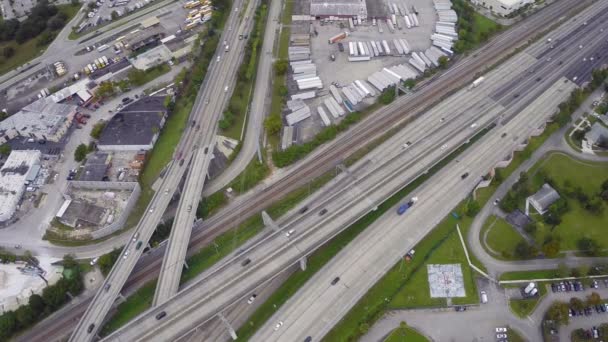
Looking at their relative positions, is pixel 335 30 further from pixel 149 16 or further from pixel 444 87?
pixel 149 16

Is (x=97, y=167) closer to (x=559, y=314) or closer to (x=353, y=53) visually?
(x=353, y=53)

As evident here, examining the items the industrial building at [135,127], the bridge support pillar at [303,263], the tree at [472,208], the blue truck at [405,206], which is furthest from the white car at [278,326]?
the industrial building at [135,127]

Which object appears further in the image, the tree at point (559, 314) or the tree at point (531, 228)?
the tree at point (531, 228)

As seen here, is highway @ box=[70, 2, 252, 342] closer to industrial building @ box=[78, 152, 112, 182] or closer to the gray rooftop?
industrial building @ box=[78, 152, 112, 182]

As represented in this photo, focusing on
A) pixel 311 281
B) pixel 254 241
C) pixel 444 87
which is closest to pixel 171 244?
pixel 254 241

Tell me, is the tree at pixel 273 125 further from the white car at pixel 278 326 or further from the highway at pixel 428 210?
the white car at pixel 278 326
